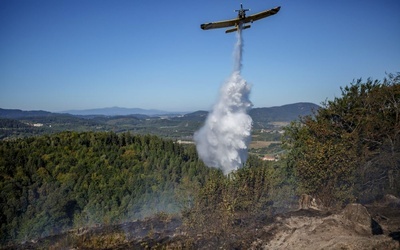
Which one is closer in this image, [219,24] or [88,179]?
[219,24]

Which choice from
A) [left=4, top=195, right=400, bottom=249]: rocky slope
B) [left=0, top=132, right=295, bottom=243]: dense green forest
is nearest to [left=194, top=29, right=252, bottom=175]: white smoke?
[left=0, top=132, right=295, bottom=243]: dense green forest

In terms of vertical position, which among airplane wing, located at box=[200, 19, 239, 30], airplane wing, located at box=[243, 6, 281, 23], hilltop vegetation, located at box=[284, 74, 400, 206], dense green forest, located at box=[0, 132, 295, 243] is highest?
airplane wing, located at box=[243, 6, 281, 23]

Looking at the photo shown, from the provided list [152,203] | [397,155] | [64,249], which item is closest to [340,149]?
[397,155]

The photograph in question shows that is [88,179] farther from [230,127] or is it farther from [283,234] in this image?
[283,234]

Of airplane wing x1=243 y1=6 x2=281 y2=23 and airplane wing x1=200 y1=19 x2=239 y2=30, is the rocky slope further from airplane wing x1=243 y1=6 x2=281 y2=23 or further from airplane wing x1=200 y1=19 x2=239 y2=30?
airplane wing x1=200 y1=19 x2=239 y2=30

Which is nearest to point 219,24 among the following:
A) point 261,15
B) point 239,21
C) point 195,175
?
point 239,21

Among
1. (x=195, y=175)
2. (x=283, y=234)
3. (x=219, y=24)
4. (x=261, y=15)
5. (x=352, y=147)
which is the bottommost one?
(x=195, y=175)

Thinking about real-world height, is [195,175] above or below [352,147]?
below

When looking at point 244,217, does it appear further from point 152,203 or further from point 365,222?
point 152,203
